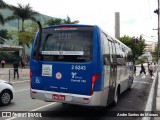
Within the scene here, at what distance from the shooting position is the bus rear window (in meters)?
8.20

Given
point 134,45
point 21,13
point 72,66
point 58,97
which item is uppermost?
point 21,13

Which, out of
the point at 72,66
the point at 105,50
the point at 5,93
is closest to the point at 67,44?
the point at 72,66

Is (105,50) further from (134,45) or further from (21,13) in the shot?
(134,45)

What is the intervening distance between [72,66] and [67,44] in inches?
30.1

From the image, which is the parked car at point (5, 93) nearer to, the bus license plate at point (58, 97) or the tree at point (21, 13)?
the bus license plate at point (58, 97)

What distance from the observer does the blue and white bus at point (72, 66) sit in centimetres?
794

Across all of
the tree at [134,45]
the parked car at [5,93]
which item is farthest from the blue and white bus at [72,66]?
the tree at [134,45]

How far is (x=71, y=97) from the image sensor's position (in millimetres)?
8031

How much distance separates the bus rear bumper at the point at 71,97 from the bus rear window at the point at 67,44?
1040 mm

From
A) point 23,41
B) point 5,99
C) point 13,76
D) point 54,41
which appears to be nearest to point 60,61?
point 54,41

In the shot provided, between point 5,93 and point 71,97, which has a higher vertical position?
point 71,97

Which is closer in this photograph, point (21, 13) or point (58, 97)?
point (58, 97)

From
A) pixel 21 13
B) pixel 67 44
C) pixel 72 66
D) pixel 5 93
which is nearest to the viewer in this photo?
pixel 72 66

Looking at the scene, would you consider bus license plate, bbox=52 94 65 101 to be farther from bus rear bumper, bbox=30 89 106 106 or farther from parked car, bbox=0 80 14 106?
parked car, bbox=0 80 14 106
